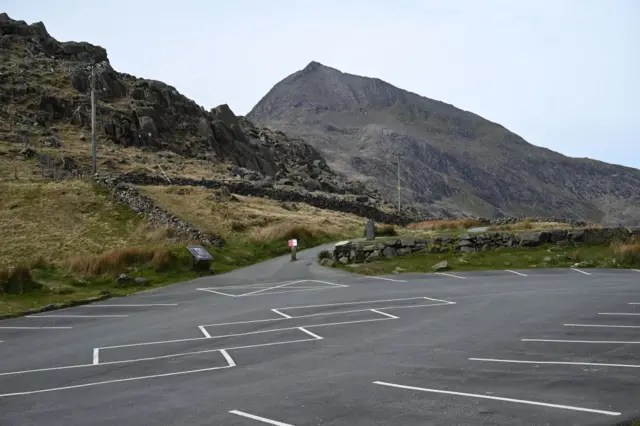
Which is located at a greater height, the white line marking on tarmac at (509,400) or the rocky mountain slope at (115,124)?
the rocky mountain slope at (115,124)

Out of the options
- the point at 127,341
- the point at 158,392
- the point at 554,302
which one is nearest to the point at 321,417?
the point at 158,392

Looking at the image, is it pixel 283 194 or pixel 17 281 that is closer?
pixel 17 281

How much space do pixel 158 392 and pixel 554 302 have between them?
492 inches

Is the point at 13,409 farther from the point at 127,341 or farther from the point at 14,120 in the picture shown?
the point at 14,120

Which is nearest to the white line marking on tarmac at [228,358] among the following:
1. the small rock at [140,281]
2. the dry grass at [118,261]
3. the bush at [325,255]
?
the small rock at [140,281]

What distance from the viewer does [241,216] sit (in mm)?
45469

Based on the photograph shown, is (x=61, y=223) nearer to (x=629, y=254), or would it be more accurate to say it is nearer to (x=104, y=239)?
(x=104, y=239)

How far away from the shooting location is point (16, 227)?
3700 centimetres

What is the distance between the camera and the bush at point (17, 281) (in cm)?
2342

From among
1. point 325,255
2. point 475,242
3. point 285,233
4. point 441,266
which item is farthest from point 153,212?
point 475,242

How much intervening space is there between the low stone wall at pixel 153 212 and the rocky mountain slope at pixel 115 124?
499 inches

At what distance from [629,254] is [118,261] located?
71.7ft

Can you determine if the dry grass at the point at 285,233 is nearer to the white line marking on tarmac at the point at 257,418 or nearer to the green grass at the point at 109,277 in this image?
the green grass at the point at 109,277

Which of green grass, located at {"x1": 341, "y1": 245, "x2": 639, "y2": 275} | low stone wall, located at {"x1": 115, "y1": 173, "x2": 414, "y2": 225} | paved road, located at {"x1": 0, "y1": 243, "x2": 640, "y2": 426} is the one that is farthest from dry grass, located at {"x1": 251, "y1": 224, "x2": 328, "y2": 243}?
low stone wall, located at {"x1": 115, "y1": 173, "x2": 414, "y2": 225}
